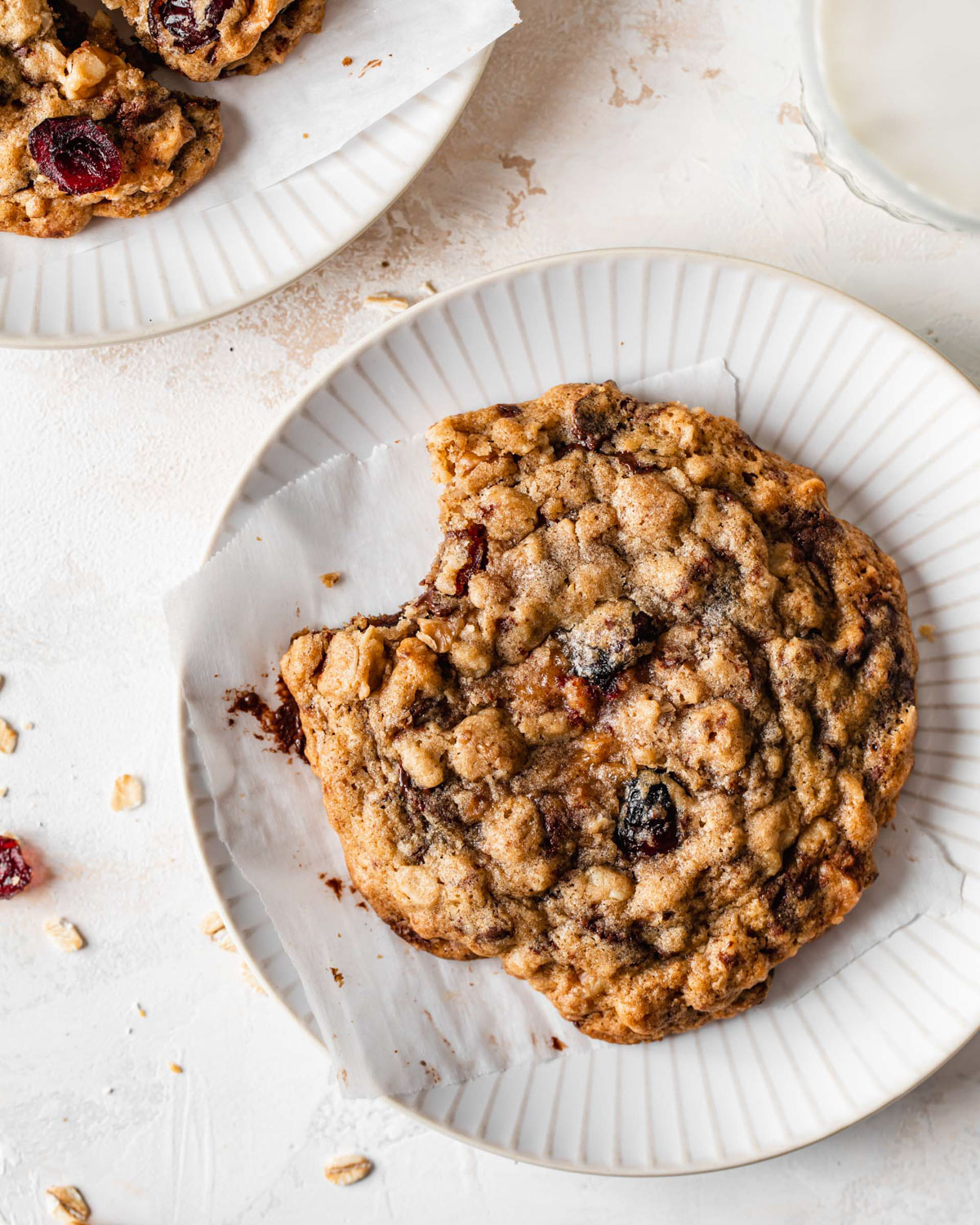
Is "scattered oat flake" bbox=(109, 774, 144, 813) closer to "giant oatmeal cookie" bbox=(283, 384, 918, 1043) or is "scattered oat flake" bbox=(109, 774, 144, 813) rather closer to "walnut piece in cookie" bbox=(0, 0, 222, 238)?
"giant oatmeal cookie" bbox=(283, 384, 918, 1043)

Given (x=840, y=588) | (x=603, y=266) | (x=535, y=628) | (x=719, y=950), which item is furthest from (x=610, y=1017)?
(x=603, y=266)

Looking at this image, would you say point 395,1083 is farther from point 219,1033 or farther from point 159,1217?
point 159,1217

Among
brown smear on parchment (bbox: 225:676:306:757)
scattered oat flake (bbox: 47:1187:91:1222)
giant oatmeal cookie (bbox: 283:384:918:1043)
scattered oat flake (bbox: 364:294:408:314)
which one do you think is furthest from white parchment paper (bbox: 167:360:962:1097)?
scattered oat flake (bbox: 47:1187:91:1222)

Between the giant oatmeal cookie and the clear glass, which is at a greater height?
the clear glass

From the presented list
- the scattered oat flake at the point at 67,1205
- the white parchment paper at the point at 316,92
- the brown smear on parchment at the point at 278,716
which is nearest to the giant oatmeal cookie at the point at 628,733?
the brown smear on parchment at the point at 278,716

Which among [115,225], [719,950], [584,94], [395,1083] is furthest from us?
[584,94]

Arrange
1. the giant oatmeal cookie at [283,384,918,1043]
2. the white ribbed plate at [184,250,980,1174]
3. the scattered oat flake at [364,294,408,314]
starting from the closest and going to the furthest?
the giant oatmeal cookie at [283,384,918,1043]
the white ribbed plate at [184,250,980,1174]
the scattered oat flake at [364,294,408,314]

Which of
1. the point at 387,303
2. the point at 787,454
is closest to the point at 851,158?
the point at 787,454

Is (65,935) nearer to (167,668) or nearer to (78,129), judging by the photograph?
(167,668)
